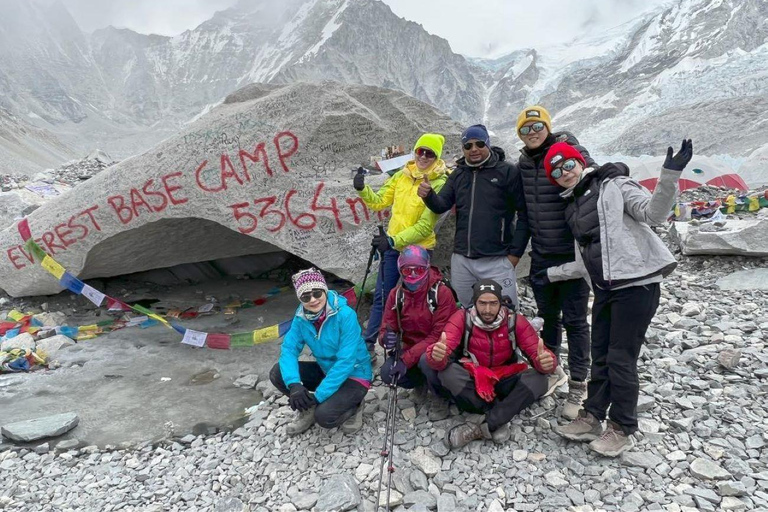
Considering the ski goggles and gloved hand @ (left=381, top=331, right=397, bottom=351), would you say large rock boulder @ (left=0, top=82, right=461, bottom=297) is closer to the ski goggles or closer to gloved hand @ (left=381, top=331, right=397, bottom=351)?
gloved hand @ (left=381, top=331, right=397, bottom=351)

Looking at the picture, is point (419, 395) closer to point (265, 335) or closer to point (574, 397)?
point (574, 397)

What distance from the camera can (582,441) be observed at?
446 cm

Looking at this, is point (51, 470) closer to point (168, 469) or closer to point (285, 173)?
point (168, 469)

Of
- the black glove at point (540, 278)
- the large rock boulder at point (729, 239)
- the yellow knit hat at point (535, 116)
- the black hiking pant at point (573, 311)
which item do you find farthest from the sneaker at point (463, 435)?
the large rock boulder at point (729, 239)

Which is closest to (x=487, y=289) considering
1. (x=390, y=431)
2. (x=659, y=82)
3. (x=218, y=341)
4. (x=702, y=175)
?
(x=390, y=431)

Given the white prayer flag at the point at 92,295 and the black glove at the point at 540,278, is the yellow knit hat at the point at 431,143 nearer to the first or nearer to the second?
the black glove at the point at 540,278

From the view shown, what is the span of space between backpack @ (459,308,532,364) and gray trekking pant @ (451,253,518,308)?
581 millimetres

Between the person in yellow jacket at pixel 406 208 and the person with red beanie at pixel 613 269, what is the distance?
1.72 meters

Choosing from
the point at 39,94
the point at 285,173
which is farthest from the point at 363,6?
the point at 285,173

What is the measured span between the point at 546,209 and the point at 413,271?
4.48ft

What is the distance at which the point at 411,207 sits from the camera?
5938 mm

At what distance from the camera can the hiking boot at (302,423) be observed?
5.16 metres

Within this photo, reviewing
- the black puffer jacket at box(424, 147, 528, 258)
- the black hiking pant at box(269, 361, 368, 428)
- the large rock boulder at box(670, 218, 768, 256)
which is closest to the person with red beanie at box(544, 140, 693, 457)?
the black puffer jacket at box(424, 147, 528, 258)

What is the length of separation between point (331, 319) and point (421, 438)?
1.41 meters
